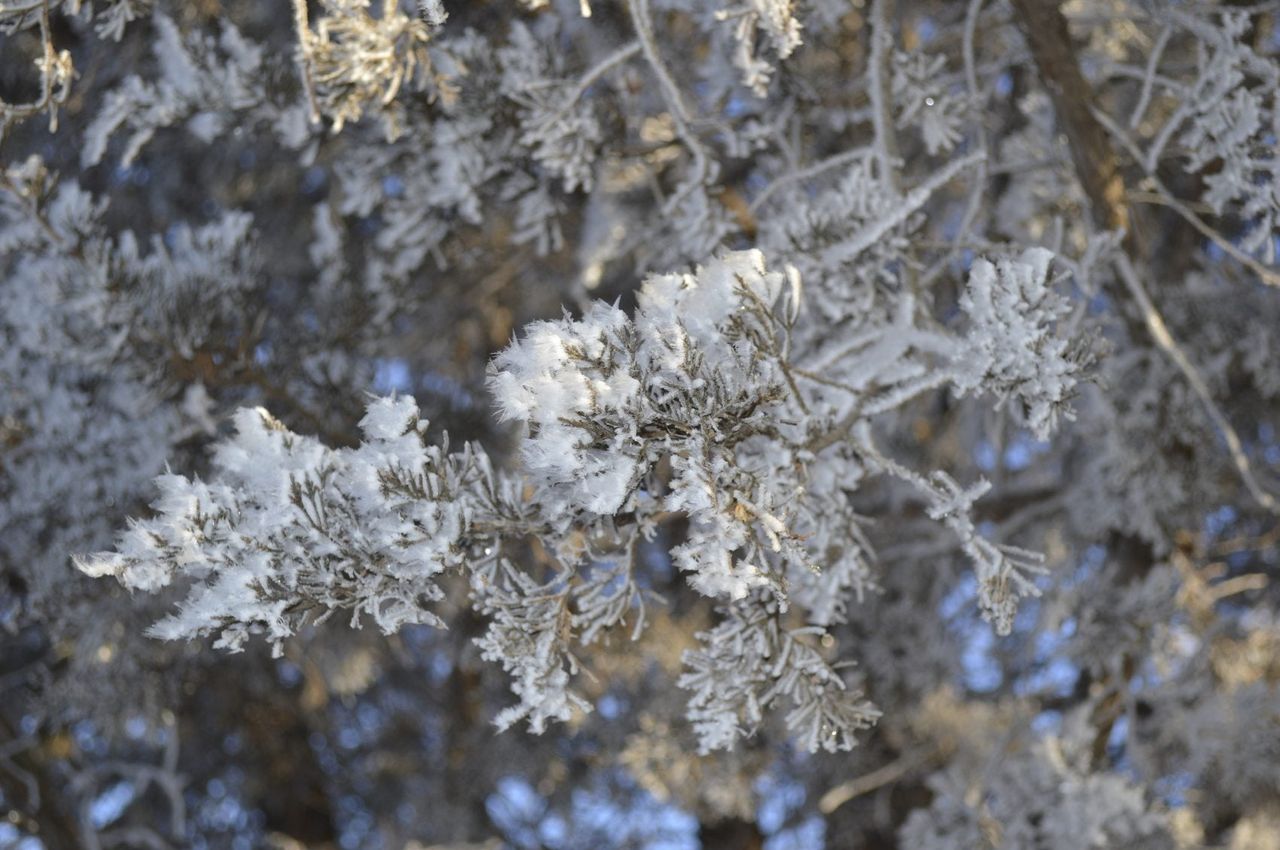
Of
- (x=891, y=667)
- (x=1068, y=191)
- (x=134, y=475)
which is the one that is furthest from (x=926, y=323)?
(x=891, y=667)

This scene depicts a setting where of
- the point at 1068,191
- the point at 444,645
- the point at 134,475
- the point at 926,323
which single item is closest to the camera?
the point at 926,323

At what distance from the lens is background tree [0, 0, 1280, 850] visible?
224 centimetres

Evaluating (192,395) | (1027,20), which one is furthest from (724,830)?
(1027,20)

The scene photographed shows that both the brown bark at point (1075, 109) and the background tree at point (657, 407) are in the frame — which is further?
the brown bark at point (1075, 109)

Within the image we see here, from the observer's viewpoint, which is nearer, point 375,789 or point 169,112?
point 169,112

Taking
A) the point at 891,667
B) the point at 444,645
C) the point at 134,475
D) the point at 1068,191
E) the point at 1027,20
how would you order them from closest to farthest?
1. the point at 1027,20
2. the point at 134,475
3. the point at 1068,191
4. the point at 891,667
5. the point at 444,645

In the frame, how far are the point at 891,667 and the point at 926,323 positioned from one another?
11.7ft

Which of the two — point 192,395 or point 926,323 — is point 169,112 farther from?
point 926,323

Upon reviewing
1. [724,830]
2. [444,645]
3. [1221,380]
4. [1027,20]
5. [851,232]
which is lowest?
[724,830]

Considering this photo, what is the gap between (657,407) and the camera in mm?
2072

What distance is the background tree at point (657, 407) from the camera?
224 cm

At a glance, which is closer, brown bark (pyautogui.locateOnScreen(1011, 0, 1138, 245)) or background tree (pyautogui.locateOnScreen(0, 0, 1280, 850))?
background tree (pyautogui.locateOnScreen(0, 0, 1280, 850))

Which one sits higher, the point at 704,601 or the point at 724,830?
the point at 704,601

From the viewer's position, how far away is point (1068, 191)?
439 centimetres
